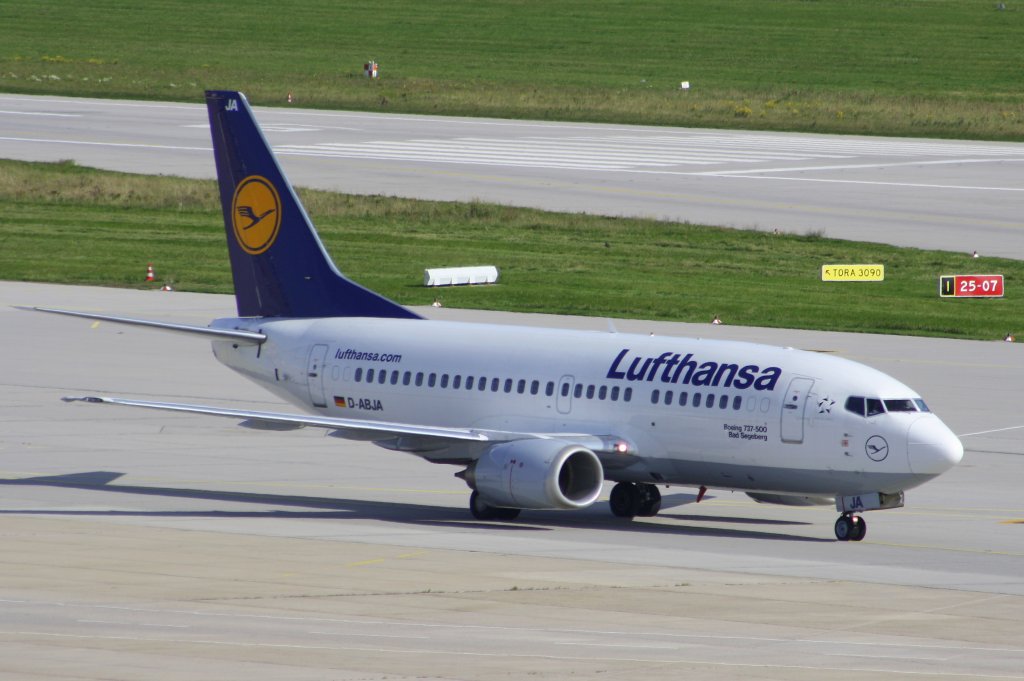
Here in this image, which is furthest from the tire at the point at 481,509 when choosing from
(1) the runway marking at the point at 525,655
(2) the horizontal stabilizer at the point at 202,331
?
(1) the runway marking at the point at 525,655

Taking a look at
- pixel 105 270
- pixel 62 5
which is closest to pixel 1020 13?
pixel 62 5

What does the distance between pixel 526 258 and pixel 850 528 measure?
40247mm

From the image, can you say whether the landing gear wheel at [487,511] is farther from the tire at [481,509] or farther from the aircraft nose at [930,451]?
the aircraft nose at [930,451]

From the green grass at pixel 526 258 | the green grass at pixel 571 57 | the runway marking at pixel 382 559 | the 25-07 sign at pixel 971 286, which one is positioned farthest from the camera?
the green grass at pixel 571 57

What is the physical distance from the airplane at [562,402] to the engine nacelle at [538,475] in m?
0.04

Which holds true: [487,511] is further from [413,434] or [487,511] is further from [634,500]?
[634,500]

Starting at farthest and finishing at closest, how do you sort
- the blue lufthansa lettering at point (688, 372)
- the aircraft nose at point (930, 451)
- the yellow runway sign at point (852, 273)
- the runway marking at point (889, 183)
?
the runway marking at point (889, 183) → the yellow runway sign at point (852, 273) → the blue lufthansa lettering at point (688, 372) → the aircraft nose at point (930, 451)

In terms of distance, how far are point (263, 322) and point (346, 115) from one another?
3434 inches

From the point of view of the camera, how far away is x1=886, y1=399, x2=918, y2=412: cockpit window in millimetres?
32594

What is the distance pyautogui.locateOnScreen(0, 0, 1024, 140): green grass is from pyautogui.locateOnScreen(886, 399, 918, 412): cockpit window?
87.1 metres

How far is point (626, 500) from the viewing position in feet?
119

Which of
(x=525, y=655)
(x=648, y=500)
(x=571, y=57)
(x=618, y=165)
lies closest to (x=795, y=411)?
(x=648, y=500)

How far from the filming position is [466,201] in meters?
85.8

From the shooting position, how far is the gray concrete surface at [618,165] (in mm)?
82812
